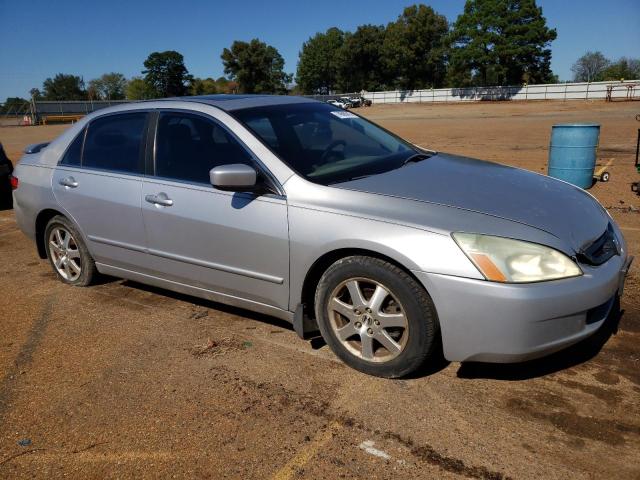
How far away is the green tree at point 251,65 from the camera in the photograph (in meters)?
88.2

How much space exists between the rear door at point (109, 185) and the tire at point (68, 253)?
0.58 ft

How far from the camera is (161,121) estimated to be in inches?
157

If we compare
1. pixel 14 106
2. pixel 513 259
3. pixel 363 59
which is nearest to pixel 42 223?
pixel 513 259

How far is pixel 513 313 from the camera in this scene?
2590mm

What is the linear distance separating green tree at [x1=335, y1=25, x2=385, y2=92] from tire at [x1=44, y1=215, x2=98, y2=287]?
8072 centimetres

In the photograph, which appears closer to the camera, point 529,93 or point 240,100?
point 240,100

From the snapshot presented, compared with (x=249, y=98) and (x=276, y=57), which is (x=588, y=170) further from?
(x=276, y=57)

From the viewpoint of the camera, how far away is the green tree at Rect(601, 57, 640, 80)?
83562mm

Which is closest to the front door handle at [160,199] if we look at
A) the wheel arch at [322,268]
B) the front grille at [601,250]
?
the wheel arch at [322,268]

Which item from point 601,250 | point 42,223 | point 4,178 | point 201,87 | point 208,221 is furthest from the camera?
point 201,87

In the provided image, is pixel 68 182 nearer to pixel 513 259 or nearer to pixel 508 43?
pixel 513 259

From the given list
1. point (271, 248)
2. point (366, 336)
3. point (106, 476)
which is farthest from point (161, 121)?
point (106, 476)

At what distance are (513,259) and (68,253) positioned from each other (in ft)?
12.3

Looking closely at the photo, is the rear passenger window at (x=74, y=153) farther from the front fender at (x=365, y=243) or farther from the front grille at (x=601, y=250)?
the front grille at (x=601, y=250)
